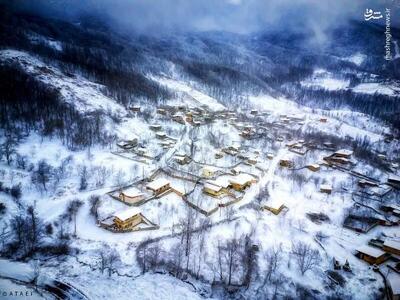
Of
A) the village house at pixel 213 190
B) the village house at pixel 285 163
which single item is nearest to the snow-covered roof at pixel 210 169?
the village house at pixel 213 190

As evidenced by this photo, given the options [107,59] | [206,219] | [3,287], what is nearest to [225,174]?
[206,219]

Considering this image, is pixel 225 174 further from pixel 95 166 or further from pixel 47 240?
pixel 47 240

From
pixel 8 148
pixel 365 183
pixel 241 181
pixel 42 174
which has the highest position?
pixel 8 148

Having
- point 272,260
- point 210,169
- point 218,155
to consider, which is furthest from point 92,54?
point 272,260

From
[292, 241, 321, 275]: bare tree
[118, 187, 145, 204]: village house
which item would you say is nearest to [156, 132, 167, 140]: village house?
[118, 187, 145, 204]: village house

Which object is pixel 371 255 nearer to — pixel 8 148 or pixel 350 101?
pixel 8 148

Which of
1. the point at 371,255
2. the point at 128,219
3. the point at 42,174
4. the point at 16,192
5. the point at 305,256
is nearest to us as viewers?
the point at 305,256
